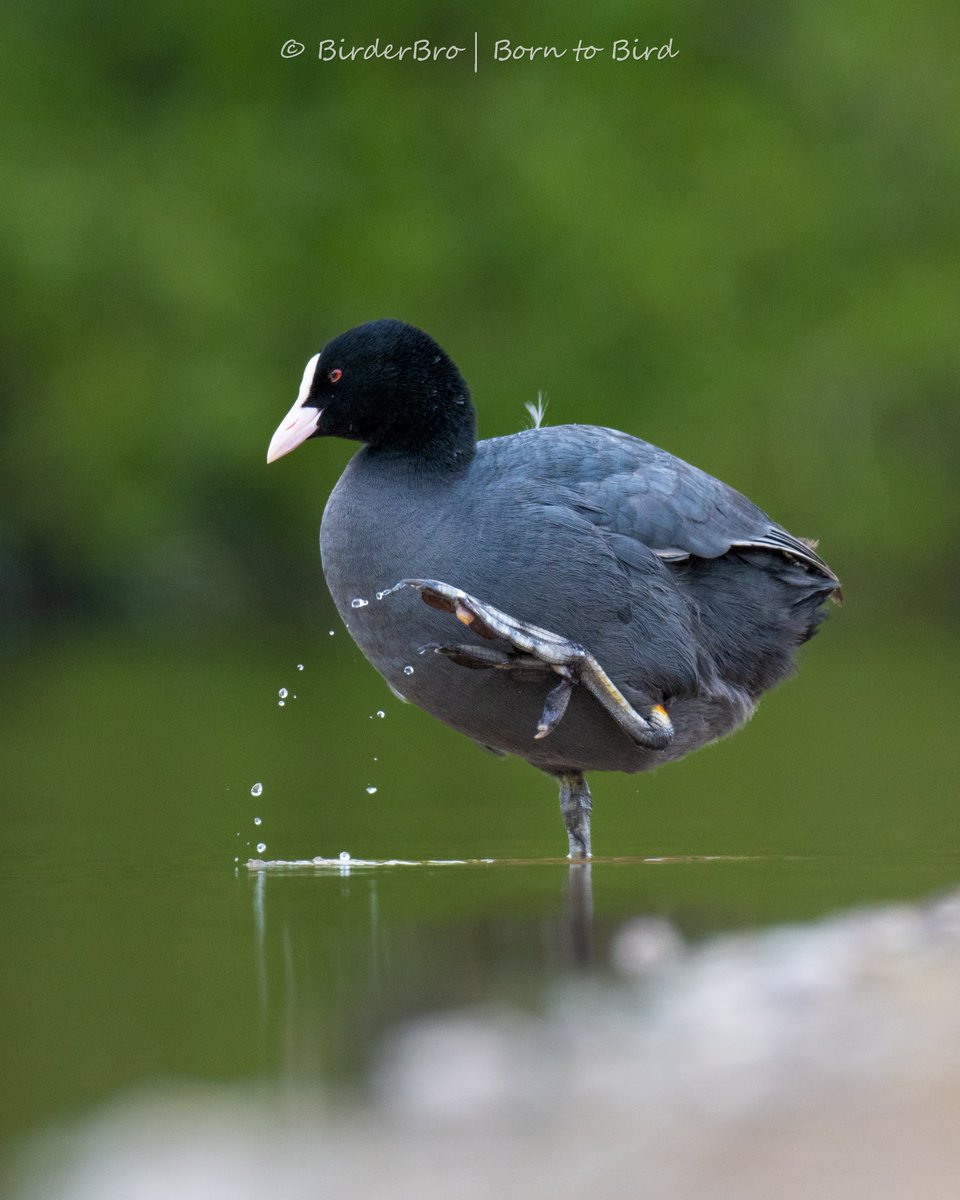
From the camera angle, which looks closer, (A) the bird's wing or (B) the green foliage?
(A) the bird's wing

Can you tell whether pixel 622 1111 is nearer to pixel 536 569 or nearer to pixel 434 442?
pixel 536 569

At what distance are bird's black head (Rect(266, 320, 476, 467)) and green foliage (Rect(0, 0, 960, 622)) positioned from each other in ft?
37.1

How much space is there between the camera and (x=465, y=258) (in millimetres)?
17391

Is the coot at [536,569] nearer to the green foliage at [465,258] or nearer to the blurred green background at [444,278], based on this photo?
the blurred green background at [444,278]

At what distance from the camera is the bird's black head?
15.3 ft

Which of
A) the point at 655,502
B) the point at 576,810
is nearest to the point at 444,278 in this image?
the point at 576,810

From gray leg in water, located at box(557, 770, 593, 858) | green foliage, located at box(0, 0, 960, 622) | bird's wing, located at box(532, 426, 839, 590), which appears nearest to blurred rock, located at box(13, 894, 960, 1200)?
bird's wing, located at box(532, 426, 839, 590)

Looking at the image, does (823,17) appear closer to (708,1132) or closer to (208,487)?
(208,487)

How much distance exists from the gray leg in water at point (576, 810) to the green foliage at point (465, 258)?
11146 mm

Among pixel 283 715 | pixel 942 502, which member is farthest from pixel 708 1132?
pixel 942 502

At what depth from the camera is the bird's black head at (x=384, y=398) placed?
4668 millimetres

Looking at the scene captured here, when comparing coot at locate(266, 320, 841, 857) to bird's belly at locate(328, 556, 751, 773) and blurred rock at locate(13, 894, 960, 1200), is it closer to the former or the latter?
bird's belly at locate(328, 556, 751, 773)

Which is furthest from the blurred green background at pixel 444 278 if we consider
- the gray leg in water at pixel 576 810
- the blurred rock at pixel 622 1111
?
the blurred rock at pixel 622 1111

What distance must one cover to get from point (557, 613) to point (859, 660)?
27.0ft
